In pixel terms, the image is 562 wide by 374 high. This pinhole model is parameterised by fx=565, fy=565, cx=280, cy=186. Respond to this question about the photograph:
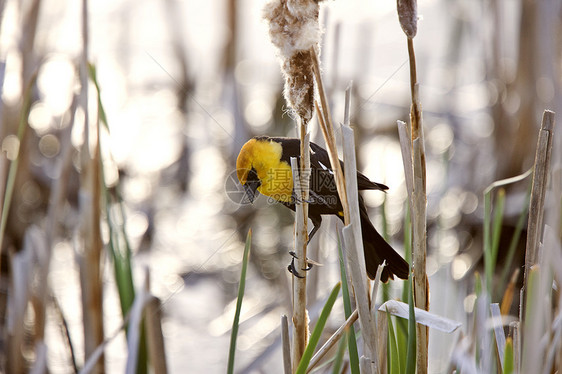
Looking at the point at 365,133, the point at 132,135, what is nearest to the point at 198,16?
the point at 132,135

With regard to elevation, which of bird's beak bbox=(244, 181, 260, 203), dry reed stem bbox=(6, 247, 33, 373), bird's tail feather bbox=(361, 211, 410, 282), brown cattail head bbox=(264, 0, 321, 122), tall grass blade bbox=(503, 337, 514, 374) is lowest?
dry reed stem bbox=(6, 247, 33, 373)

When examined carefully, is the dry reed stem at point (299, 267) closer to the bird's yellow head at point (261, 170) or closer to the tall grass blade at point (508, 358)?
the bird's yellow head at point (261, 170)

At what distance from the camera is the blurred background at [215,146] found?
1.71 m

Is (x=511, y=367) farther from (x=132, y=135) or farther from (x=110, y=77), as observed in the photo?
(x=110, y=77)

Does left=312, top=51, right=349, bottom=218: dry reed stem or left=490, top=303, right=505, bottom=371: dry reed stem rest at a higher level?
left=312, top=51, right=349, bottom=218: dry reed stem

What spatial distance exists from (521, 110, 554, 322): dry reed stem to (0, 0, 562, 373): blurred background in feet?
1.07

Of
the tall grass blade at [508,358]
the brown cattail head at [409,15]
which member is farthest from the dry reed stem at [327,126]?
the tall grass blade at [508,358]

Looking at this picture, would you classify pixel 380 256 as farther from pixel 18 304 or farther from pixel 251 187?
pixel 18 304

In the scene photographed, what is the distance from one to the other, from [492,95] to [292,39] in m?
2.51

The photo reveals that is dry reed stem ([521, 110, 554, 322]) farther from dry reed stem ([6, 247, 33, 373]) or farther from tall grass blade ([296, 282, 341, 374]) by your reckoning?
dry reed stem ([6, 247, 33, 373])

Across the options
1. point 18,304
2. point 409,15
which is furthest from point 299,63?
point 18,304

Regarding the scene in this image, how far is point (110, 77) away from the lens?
12.7ft

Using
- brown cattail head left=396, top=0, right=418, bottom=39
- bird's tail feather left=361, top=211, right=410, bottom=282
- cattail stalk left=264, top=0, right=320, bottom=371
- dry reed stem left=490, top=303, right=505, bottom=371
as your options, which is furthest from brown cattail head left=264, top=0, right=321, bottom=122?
dry reed stem left=490, top=303, right=505, bottom=371

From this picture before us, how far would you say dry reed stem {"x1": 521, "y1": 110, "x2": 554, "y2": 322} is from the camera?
875mm
